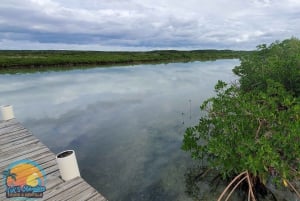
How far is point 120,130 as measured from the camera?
37.6 feet

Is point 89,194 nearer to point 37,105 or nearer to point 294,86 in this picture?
point 294,86

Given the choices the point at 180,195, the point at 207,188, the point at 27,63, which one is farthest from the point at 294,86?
the point at 27,63

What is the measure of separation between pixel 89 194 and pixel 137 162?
3527mm

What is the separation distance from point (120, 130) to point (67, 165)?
6.07 m

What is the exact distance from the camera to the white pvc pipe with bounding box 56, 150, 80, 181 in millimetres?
5312

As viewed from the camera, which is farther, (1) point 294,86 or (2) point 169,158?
(1) point 294,86

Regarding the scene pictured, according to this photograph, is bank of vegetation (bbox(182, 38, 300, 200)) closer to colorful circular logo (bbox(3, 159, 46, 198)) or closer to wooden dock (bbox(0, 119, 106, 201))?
wooden dock (bbox(0, 119, 106, 201))

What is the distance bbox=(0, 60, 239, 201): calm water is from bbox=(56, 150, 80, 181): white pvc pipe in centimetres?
166

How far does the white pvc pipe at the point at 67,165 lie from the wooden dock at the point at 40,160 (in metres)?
0.13

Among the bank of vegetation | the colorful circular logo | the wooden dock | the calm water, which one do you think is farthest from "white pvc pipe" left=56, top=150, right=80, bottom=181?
the bank of vegetation

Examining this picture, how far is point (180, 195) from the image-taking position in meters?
6.59

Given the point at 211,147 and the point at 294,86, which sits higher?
the point at 294,86

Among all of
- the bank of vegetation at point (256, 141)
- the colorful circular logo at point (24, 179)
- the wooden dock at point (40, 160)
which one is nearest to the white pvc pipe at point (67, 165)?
the wooden dock at point (40, 160)

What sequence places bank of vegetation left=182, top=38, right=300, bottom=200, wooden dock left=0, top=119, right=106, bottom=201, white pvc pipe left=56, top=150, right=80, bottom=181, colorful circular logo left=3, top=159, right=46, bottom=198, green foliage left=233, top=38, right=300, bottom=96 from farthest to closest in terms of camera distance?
green foliage left=233, top=38, right=300, bottom=96 < white pvc pipe left=56, top=150, right=80, bottom=181 < colorful circular logo left=3, top=159, right=46, bottom=198 < wooden dock left=0, top=119, right=106, bottom=201 < bank of vegetation left=182, top=38, right=300, bottom=200
